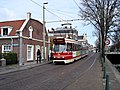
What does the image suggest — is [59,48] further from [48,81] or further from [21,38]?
[48,81]

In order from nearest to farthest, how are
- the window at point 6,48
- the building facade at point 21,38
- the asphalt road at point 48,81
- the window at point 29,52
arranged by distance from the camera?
the asphalt road at point 48,81 < the building facade at point 21,38 < the window at point 6,48 < the window at point 29,52

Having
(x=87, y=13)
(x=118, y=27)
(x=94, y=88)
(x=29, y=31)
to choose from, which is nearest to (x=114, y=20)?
(x=118, y=27)

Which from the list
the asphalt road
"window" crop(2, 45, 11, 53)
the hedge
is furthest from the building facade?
the asphalt road

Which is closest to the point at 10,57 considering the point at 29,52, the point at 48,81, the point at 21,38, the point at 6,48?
the point at 21,38

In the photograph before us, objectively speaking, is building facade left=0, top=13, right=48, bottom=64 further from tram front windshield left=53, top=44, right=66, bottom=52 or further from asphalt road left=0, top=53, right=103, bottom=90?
asphalt road left=0, top=53, right=103, bottom=90

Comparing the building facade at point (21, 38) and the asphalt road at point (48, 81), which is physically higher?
the building facade at point (21, 38)

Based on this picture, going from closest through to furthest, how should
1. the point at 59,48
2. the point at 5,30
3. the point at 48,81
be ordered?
the point at 48,81 < the point at 59,48 < the point at 5,30

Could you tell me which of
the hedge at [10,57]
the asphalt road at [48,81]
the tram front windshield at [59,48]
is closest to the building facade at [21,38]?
the hedge at [10,57]

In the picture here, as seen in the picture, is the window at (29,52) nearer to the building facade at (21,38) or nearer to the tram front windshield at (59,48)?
Result: the building facade at (21,38)

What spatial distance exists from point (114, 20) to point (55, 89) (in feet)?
107

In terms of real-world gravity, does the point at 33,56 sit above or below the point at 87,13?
below

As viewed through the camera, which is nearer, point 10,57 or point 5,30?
point 10,57

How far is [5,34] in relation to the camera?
3328 centimetres

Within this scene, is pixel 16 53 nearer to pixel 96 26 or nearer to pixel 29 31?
pixel 29 31
